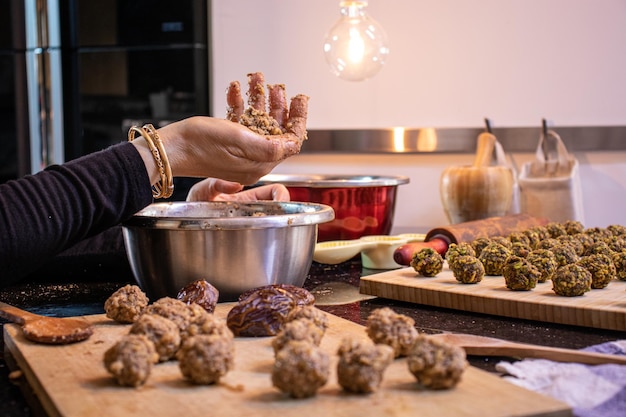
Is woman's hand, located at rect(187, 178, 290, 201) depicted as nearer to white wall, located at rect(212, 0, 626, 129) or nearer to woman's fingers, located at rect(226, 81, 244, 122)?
woman's fingers, located at rect(226, 81, 244, 122)

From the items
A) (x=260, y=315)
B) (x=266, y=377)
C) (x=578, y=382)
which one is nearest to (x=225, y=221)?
(x=260, y=315)

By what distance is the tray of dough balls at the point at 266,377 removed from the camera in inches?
30.1

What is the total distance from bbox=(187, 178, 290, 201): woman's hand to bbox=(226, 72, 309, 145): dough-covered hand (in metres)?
0.27

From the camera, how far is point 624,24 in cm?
314

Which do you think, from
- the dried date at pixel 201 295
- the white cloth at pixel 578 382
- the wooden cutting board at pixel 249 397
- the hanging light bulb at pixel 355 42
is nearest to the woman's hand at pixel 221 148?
the dried date at pixel 201 295

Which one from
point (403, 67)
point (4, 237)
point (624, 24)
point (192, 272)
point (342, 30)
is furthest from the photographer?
point (403, 67)

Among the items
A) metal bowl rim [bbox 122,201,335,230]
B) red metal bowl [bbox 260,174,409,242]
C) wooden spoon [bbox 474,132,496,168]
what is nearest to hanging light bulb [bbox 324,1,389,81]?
wooden spoon [bbox 474,132,496,168]

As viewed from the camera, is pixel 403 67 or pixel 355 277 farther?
pixel 403 67

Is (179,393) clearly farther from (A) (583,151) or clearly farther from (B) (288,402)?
(A) (583,151)

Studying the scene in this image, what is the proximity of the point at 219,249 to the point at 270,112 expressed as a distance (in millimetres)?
292

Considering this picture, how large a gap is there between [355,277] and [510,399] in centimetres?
87

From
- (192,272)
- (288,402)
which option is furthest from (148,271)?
(288,402)

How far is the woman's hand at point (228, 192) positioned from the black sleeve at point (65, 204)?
1.44 feet

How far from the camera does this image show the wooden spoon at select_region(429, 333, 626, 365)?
0.94m
